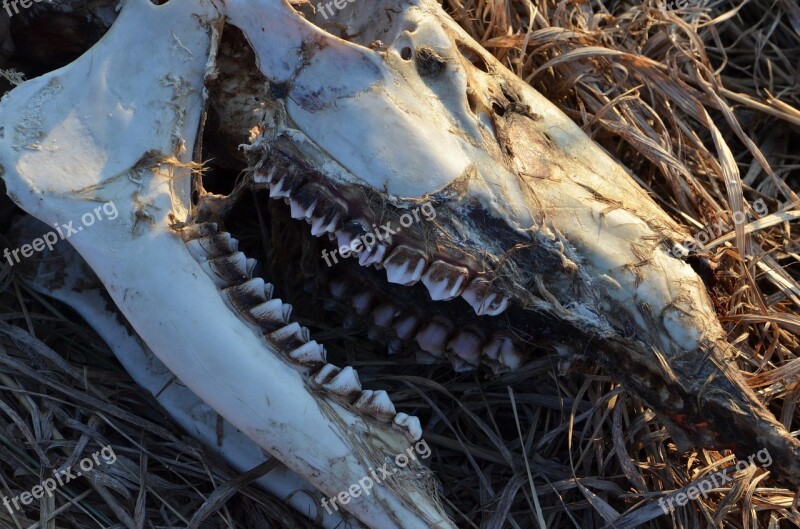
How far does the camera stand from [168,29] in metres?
2.18

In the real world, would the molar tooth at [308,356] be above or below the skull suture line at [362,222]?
below

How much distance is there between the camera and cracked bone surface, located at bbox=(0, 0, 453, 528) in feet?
6.28

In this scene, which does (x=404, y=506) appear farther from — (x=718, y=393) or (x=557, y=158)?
(x=557, y=158)

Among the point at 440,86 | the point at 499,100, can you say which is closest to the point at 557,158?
the point at 499,100

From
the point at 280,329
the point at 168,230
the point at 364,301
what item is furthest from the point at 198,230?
the point at 364,301

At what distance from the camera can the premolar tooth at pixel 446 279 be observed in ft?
6.31

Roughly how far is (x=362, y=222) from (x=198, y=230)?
1.39 feet

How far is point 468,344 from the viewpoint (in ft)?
7.28

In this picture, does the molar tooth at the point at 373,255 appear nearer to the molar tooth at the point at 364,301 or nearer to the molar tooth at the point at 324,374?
the molar tooth at the point at 324,374

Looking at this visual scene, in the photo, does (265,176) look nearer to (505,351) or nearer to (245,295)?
(245,295)

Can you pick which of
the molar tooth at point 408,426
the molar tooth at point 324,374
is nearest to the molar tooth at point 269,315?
the molar tooth at point 324,374

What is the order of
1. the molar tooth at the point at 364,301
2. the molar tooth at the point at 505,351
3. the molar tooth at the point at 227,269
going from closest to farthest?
1. the molar tooth at the point at 227,269
2. the molar tooth at the point at 505,351
3. the molar tooth at the point at 364,301

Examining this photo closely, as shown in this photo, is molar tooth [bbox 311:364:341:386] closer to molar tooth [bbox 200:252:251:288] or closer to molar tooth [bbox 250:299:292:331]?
molar tooth [bbox 250:299:292:331]

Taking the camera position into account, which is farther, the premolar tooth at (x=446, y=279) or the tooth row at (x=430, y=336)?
the tooth row at (x=430, y=336)
